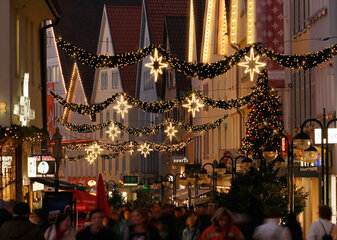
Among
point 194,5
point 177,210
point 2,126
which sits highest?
point 194,5

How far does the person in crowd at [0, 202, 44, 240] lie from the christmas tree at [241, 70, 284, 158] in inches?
977

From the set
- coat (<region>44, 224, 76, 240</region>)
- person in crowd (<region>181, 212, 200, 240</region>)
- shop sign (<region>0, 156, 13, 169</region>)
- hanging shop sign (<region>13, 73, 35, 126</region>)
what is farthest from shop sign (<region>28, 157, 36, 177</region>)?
coat (<region>44, 224, 76, 240</region>)

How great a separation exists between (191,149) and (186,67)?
50.2 metres

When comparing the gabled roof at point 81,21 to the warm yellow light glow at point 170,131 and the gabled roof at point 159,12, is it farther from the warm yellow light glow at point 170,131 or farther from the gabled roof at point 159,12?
the warm yellow light glow at point 170,131

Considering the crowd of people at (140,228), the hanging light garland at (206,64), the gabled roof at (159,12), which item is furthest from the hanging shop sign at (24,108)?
the gabled roof at (159,12)

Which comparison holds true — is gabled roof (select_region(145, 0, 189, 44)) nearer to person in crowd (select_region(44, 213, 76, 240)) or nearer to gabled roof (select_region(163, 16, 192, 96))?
gabled roof (select_region(163, 16, 192, 96))

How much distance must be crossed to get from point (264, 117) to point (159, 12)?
51.8m

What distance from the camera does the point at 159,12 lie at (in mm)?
89562

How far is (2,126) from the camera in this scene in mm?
28422

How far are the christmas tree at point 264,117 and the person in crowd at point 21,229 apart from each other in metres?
24.8

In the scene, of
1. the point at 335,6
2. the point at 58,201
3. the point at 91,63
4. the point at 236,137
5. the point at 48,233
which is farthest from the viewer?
the point at 236,137

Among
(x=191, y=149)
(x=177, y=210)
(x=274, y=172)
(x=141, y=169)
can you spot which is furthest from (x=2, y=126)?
(x=141, y=169)

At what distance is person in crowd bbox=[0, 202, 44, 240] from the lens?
13.7 m

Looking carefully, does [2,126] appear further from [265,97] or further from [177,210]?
[265,97]
